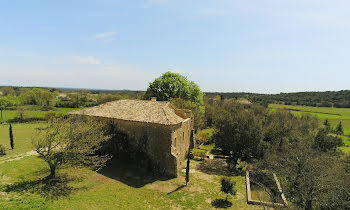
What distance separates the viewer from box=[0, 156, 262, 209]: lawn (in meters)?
12.8

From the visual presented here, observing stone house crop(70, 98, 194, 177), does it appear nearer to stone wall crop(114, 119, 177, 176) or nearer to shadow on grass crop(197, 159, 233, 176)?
stone wall crop(114, 119, 177, 176)

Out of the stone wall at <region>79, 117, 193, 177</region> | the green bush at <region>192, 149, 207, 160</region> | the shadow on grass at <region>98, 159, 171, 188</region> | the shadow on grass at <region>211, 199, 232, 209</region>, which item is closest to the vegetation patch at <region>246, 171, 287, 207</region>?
the shadow on grass at <region>211, 199, 232, 209</region>

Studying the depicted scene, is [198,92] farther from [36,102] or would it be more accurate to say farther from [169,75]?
[36,102]

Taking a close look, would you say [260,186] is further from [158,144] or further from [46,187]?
[46,187]

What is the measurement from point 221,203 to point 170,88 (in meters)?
28.7

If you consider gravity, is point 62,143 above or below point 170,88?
below

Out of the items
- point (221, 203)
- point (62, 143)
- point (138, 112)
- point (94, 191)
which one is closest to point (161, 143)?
point (138, 112)

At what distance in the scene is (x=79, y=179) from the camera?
54.4 ft

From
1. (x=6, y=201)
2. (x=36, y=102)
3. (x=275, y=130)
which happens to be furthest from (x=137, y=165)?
(x=36, y=102)

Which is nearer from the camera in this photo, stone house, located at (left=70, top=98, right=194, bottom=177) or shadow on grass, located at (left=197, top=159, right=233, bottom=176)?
stone house, located at (left=70, top=98, right=194, bottom=177)

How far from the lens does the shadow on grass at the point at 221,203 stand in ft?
46.3

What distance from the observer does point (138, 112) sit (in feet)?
70.2

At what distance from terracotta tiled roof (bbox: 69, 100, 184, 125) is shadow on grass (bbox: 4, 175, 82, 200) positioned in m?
7.80

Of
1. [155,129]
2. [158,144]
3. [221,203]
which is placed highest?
[155,129]
